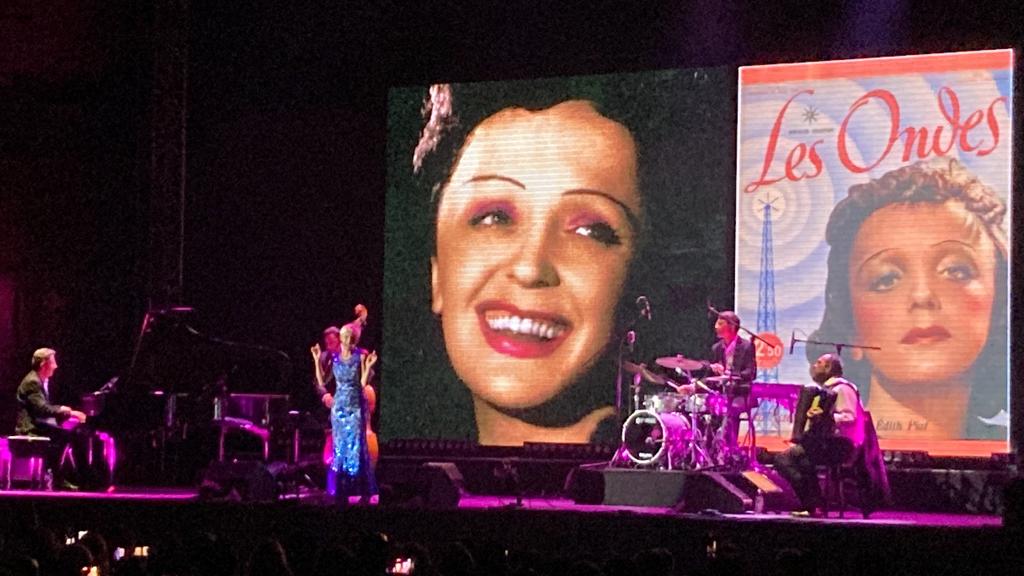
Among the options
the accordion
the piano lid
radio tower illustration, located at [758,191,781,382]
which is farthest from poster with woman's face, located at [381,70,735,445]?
the accordion

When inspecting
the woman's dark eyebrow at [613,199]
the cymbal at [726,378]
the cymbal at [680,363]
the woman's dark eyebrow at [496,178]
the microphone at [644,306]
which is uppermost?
the woman's dark eyebrow at [496,178]

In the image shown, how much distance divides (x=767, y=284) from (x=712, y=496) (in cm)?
243

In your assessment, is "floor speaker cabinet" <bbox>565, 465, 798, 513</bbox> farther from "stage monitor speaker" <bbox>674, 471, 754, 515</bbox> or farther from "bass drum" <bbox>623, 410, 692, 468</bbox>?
"bass drum" <bbox>623, 410, 692, 468</bbox>

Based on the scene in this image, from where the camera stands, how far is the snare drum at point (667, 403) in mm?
10914

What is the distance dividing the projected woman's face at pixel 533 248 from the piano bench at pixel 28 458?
3.67 meters

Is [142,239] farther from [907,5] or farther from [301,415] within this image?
[907,5]

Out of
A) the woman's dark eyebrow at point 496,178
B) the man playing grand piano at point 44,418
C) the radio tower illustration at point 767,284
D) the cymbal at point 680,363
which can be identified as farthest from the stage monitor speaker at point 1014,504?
the man playing grand piano at point 44,418

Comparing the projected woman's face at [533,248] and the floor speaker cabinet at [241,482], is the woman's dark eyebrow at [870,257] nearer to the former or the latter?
the projected woman's face at [533,248]

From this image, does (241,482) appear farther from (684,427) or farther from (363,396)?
(684,427)

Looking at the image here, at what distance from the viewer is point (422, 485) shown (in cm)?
1088

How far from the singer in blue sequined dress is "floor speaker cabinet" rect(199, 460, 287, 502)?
52 centimetres

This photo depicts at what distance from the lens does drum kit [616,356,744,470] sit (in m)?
10.8

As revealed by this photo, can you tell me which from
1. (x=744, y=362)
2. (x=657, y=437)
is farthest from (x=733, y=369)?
(x=657, y=437)

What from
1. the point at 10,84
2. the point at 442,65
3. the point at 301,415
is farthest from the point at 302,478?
the point at 10,84
